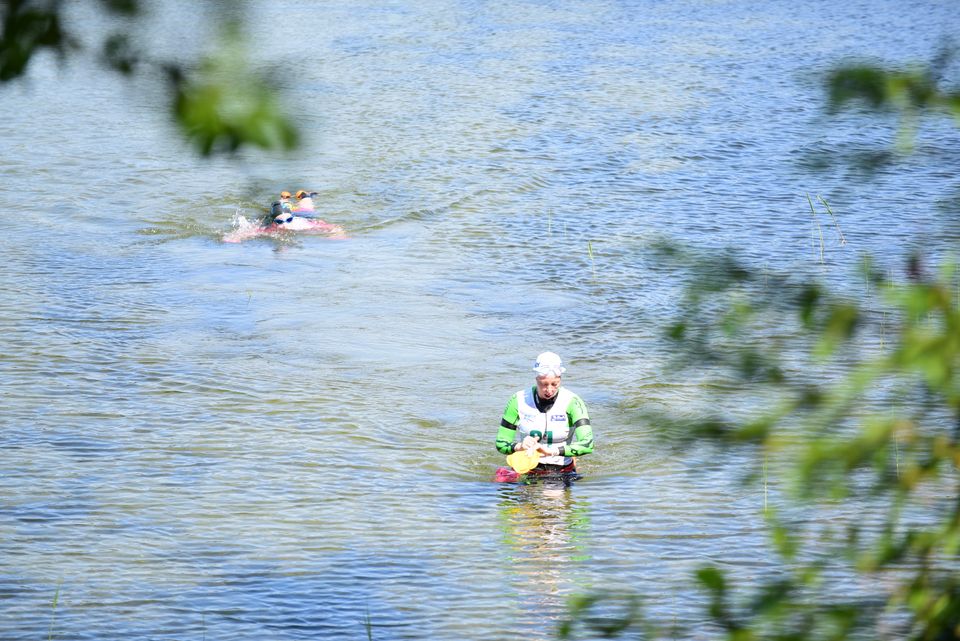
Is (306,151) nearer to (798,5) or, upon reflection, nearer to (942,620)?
(942,620)

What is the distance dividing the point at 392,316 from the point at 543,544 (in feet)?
25.8

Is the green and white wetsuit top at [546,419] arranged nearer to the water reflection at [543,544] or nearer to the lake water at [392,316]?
the water reflection at [543,544]

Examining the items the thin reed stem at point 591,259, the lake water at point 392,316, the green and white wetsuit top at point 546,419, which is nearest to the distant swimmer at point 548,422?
the green and white wetsuit top at point 546,419

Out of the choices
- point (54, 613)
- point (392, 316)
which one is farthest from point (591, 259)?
point (54, 613)

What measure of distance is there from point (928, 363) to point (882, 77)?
680mm

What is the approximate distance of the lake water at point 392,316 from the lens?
10.9 meters

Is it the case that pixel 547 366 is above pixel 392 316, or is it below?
above

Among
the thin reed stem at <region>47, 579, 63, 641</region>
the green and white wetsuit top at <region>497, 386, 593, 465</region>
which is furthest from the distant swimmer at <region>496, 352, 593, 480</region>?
the thin reed stem at <region>47, 579, 63, 641</region>

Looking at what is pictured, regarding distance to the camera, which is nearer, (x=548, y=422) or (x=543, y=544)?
(x=543, y=544)

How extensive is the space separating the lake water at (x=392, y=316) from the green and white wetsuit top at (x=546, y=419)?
1.71 ft

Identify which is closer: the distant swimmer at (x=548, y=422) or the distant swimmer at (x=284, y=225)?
the distant swimmer at (x=548, y=422)

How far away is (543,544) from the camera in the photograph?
12039 mm

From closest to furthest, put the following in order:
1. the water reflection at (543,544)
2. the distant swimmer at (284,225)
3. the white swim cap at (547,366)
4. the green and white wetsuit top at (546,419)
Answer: the water reflection at (543,544)
the white swim cap at (547,366)
the green and white wetsuit top at (546,419)
the distant swimmer at (284,225)

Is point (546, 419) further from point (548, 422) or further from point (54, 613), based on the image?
point (54, 613)
